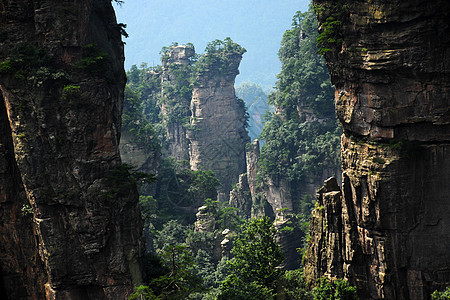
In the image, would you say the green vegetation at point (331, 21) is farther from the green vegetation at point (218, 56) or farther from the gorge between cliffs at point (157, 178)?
the green vegetation at point (218, 56)

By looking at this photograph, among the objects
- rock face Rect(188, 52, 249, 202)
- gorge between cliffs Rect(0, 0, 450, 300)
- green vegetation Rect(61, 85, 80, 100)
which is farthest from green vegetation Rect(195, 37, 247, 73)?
green vegetation Rect(61, 85, 80, 100)

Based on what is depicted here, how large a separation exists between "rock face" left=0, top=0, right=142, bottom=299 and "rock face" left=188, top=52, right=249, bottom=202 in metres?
43.2

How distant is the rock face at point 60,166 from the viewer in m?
21.0

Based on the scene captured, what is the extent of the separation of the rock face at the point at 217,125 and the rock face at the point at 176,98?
11.6 ft

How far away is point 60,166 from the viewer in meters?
21.8

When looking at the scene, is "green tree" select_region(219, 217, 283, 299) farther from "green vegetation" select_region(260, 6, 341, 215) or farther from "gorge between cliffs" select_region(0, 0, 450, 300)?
"green vegetation" select_region(260, 6, 341, 215)

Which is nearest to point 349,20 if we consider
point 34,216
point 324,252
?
point 324,252

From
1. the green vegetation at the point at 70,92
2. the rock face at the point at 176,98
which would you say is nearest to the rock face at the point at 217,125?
the rock face at the point at 176,98

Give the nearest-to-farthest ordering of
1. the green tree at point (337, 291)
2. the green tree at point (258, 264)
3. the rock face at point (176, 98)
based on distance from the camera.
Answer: the green tree at point (337, 291) < the green tree at point (258, 264) < the rock face at point (176, 98)

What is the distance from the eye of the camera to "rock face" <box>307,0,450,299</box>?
829 inches

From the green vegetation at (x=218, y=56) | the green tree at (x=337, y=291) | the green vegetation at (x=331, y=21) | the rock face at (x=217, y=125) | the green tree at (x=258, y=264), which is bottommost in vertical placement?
the green tree at (x=337, y=291)

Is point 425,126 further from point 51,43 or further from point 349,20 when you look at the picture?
point 51,43

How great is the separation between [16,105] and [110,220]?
6.88m

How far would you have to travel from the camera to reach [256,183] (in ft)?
192
